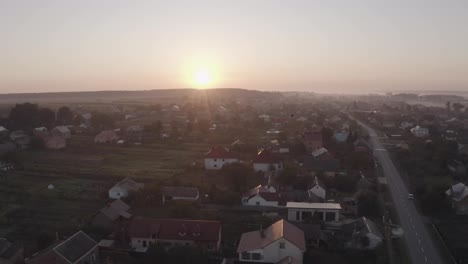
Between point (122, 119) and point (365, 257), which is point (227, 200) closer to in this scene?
point (365, 257)

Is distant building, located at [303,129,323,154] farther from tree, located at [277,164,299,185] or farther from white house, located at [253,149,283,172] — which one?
tree, located at [277,164,299,185]

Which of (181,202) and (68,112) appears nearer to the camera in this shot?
(181,202)

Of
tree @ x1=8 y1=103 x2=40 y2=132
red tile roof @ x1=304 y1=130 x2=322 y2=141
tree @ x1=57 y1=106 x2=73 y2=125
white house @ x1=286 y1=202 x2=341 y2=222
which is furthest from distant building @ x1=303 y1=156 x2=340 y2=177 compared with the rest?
tree @ x1=57 y1=106 x2=73 y2=125

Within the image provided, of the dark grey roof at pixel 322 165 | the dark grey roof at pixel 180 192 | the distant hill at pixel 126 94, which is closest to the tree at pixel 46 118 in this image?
the dark grey roof at pixel 180 192

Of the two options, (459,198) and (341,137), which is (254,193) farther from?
(341,137)

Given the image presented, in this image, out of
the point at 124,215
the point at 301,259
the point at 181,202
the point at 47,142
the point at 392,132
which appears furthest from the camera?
the point at 392,132

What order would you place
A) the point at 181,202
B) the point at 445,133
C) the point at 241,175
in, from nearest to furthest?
1. the point at 181,202
2. the point at 241,175
3. the point at 445,133

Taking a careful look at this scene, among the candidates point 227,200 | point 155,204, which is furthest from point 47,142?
point 227,200

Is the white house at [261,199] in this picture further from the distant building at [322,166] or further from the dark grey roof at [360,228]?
the distant building at [322,166]
